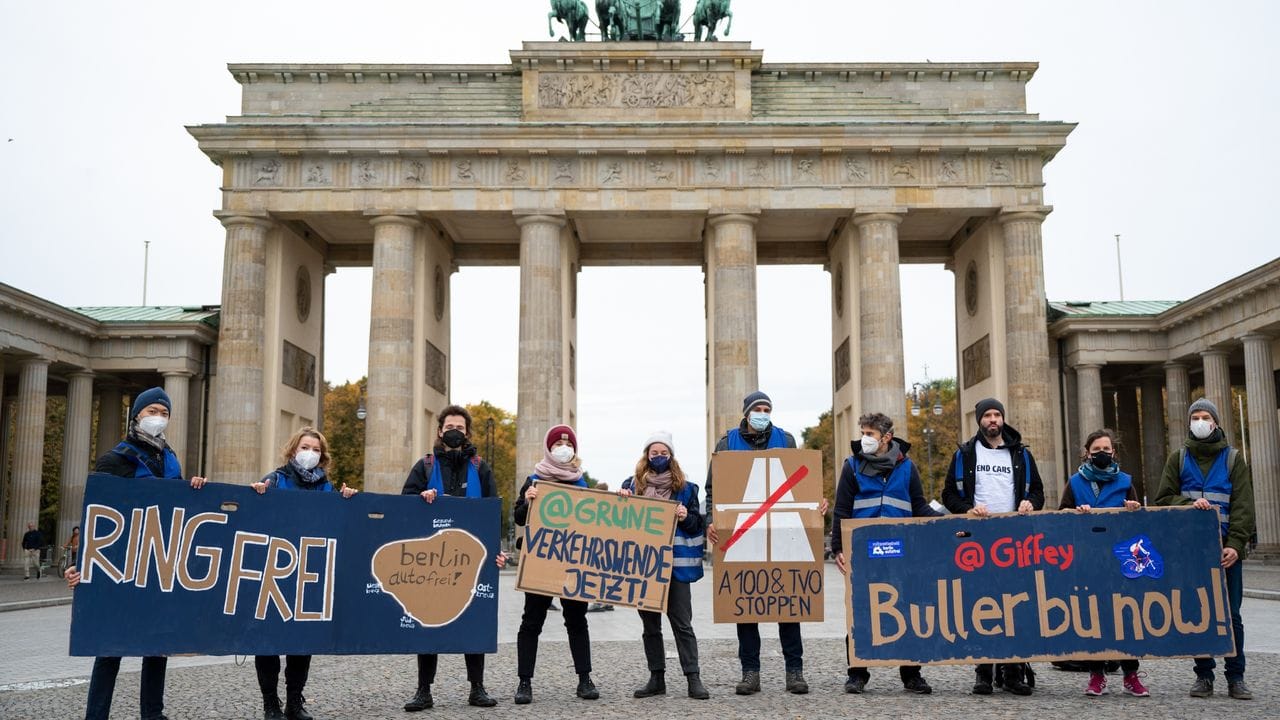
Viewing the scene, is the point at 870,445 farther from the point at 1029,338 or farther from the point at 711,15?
the point at 711,15

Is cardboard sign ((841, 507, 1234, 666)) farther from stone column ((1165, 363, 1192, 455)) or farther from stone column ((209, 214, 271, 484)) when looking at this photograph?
stone column ((1165, 363, 1192, 455))

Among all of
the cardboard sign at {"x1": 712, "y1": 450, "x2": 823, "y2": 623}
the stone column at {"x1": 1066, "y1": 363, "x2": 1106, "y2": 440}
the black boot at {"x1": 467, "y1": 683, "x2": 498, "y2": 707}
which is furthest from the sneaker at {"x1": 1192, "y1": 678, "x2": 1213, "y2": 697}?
the stone column at {"x1": 1066, "y1": 363, "x2": 1106, "y2": 440}

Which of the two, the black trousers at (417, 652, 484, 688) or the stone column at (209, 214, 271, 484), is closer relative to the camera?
the black trousers at (417, 652, 484, 688)

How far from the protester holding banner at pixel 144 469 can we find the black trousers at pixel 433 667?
6.48ft

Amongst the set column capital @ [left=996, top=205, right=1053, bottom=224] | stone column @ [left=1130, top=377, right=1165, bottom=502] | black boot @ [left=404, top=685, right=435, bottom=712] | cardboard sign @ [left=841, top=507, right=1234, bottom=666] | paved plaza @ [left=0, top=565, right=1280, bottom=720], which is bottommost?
paved plaza @ [left=0, top=565, right=1280, bottom=720]

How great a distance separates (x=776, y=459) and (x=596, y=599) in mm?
2006

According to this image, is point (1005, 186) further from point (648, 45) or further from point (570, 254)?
point (570, 254)

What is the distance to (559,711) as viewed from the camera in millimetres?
9156

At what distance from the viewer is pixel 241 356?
1513 inches

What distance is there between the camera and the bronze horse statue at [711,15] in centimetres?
4122

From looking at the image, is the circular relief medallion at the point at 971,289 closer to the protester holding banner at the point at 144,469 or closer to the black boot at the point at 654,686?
the black boot at the point at 654,686

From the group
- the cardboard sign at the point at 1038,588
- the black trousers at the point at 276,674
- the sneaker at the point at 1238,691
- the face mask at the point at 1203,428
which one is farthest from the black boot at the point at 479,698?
the face mask at the point at 1203,428

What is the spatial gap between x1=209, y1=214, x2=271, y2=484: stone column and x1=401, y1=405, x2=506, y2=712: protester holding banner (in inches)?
1176

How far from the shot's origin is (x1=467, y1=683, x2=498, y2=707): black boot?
31.2ft
